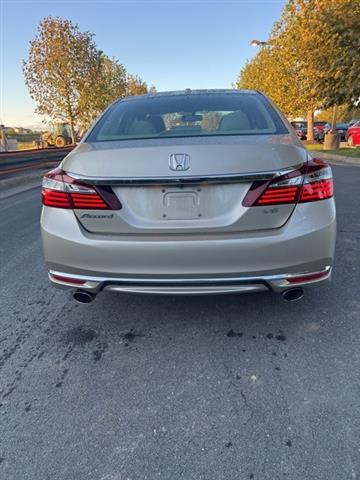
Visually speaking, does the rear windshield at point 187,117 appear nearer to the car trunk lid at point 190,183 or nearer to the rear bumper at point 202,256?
the car trunk lid at point 190,183

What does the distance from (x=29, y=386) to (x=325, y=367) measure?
5.83 feet

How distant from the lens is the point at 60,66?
19734mm

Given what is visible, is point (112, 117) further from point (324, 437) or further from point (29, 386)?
point (324, 437)

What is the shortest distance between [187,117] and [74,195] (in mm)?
1303

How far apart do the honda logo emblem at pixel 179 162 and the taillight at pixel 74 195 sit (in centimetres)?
39

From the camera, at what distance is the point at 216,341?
252 centimetres

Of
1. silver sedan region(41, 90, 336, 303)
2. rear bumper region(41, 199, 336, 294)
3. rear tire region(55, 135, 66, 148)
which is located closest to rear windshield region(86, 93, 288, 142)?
silver sedan region(41, 90, 336, 303)

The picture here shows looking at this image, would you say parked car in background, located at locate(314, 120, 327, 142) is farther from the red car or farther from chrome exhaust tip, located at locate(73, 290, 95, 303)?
chrome exhaust tip, located at locate(73, 290, 95, 303)

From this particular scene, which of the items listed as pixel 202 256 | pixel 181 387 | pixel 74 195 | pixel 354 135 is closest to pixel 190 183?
pixel 202 256

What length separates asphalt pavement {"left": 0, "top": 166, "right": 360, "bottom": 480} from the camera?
1.66 m

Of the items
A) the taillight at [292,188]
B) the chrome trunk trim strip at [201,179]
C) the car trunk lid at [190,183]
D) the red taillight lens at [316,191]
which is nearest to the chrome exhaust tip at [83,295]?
the car trunk lid at [190,183]

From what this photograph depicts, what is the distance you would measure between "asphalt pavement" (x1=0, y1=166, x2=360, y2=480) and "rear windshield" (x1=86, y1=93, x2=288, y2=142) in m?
1.35

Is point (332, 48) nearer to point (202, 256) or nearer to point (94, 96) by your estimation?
point (202, 256)

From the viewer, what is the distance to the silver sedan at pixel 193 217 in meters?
2.05
